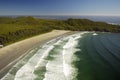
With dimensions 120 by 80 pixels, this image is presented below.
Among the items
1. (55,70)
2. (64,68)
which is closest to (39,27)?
(64,68)

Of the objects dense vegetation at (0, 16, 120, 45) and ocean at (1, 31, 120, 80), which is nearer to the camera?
ocean at (1, 31, 120, 80)

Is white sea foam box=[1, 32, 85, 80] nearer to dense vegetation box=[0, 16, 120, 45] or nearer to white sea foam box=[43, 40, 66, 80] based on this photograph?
white sea foam box=[43, 40, 66, 80]

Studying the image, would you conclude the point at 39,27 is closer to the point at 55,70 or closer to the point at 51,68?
the point at 51,68

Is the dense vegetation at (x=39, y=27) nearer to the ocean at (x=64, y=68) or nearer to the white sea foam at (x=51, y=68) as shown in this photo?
the white sea foam at (x=51, y=68)

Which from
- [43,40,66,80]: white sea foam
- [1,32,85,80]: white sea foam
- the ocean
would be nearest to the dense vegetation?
[1,32,85,80]: white sea foam

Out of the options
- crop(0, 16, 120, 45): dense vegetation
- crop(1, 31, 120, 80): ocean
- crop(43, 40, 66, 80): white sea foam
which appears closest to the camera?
crop(43, 40, 66, 80): white sea foam

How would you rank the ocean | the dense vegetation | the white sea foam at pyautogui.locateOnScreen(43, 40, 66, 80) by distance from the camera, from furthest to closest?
1. the dense vegetation
2. the ocean
3. the white sea foam at pyautogui.locateOnScreen(43, 40, 66, 80)

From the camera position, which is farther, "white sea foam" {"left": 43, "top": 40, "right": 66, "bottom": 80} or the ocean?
the ocean

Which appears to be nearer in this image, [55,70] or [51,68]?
[55,70]

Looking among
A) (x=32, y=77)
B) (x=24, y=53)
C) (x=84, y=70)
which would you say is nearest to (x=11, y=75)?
(x=32, y=77)

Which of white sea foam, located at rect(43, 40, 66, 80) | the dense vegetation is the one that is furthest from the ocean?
the dense vegetation

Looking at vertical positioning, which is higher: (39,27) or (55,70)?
(55,70)

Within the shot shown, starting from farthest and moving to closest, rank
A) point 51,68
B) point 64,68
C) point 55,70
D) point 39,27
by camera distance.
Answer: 1. point 39,27
2. point 64,68
3. point 51,68
4. point 55,70
